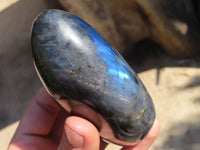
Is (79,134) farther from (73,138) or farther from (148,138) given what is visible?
(148,138)

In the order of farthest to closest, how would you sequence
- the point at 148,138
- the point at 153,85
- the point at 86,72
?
the point at 153,85
the point at 148,138
the point at 86,72

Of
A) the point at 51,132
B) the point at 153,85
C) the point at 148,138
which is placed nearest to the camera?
the point at 148,138

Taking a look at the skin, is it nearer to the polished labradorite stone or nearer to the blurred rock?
the polished labradorite stone

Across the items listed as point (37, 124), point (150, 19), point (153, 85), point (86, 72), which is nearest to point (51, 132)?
point (37, 124)

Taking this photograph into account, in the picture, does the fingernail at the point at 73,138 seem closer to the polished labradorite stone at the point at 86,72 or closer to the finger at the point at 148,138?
the polished labradorite stone at the point at 86,72

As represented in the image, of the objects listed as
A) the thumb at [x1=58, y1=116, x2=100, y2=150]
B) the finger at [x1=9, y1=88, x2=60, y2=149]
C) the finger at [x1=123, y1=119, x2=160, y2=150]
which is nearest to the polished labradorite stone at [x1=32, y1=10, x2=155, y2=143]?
the thumb at [x1=58, y1=116, x2=100, y2=150]

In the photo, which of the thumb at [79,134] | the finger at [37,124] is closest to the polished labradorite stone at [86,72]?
the thumb at [79,134]
